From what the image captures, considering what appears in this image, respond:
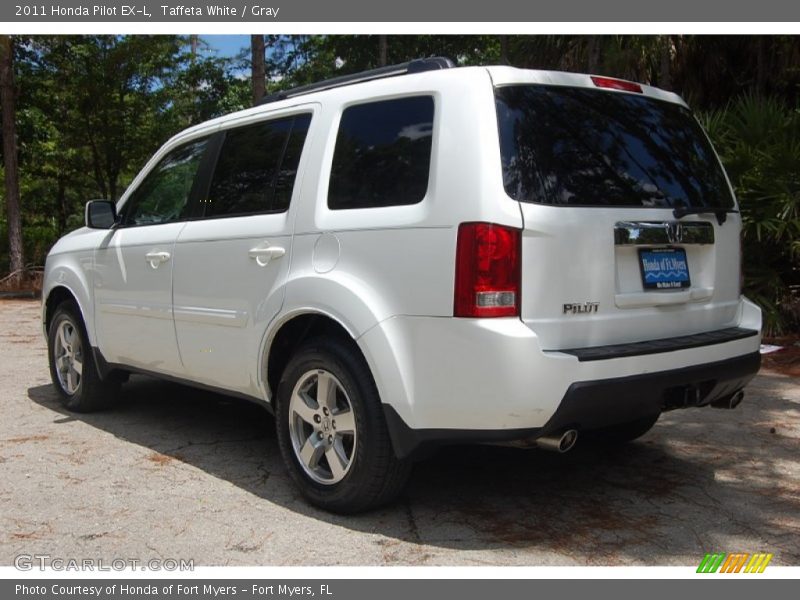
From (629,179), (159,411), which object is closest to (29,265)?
(159,411)

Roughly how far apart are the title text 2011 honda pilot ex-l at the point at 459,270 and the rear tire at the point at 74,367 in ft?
4.99

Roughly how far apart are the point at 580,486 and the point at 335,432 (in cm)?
138

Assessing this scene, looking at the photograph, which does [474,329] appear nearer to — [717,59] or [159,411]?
[159,411]

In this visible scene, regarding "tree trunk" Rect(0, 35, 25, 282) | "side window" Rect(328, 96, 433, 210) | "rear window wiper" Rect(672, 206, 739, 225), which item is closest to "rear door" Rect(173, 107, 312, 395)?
"side window" Rect(328, 96, 433, 210)

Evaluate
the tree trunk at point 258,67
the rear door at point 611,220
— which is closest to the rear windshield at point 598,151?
the rear door at point 611,220

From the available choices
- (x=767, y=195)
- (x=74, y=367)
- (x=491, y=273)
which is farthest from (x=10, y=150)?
(x=491, y=273)

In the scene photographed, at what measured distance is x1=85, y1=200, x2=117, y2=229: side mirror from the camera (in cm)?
535

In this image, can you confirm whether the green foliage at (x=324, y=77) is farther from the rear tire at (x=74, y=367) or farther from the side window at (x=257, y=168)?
the rear tire at (x=74, y=367)

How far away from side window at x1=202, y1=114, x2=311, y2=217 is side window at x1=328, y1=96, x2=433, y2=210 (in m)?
0.36

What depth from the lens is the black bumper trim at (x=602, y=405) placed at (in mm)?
3178

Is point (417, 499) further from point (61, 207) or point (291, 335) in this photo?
point (61, 207)

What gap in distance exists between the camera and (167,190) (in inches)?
203

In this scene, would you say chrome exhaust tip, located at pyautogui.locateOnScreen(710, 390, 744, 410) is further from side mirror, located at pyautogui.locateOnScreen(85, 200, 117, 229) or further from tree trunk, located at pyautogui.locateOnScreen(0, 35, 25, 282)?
tree trunk, located at pyautogui.locateOnScreen(0, 35, 25, 282)

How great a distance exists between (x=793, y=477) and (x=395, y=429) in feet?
7.87
